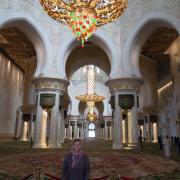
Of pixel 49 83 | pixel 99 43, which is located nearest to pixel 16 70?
pixel 49 83

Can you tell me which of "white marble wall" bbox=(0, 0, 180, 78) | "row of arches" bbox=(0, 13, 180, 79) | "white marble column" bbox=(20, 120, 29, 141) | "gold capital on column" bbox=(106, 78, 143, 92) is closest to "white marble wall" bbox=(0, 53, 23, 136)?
"white marble column" bbox=(20, 120, 29, 141)

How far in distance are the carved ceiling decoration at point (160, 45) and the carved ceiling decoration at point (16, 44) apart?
26.6 feet

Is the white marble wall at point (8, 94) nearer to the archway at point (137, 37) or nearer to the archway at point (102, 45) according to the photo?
the archway at point (102, 45)

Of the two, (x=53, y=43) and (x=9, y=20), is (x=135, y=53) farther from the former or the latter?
(x=9, y=20)

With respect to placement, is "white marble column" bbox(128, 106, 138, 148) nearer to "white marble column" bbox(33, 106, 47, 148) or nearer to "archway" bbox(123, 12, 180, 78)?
"archway" bbox(123, 12, 180, 78)

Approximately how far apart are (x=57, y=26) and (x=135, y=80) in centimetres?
464

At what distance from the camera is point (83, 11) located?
226 inches

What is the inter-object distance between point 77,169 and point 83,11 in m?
4.68

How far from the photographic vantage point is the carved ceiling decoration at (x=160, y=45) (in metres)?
12.7

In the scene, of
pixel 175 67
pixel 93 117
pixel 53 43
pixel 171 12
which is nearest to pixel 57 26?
pixel 53 43

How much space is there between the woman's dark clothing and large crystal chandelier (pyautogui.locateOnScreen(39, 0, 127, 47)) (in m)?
4.35

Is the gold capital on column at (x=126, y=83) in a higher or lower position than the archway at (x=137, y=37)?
lower

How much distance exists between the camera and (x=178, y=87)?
1202cm

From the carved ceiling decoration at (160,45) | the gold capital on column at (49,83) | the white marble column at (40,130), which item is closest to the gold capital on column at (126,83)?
the gold capital on column at (49,83)
